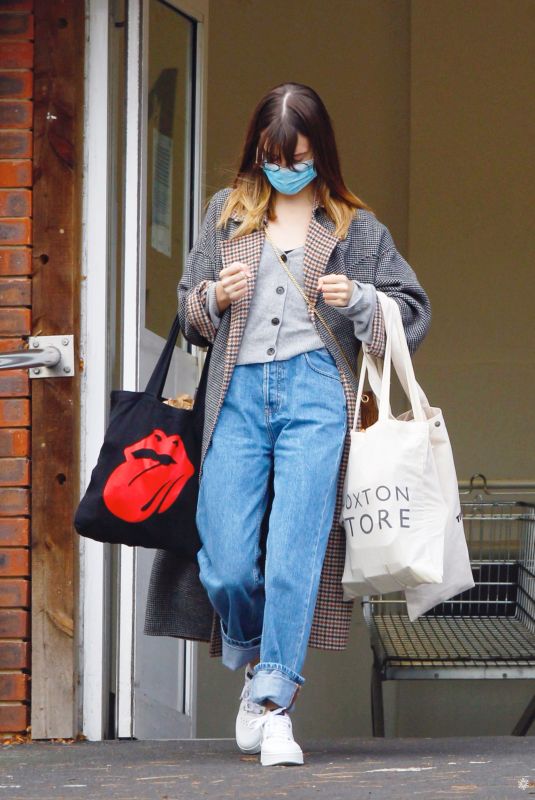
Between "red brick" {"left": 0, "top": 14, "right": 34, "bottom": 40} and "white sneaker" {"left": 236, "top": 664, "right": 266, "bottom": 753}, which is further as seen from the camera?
"red brick" {"left": 0, "top": 14, "right": 34, "bottom": 40}

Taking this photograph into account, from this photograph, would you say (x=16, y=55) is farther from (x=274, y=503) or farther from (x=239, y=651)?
(x=239, y=651)

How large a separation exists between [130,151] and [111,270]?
1.13 ft

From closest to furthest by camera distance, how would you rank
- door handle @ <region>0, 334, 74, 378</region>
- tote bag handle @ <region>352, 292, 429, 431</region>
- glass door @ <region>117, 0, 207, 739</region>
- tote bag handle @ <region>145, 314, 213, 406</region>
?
1. tote bag handle @ <region>352, 292, 429, 431</region>
2. tote bag handle @ <region>145, 314, 213, 406</region>
3. door handle @ <region>0, 334, 74, 378</region>
4. glass door @ <region>117, 0, 207, 739</region>

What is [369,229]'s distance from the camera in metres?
3.18

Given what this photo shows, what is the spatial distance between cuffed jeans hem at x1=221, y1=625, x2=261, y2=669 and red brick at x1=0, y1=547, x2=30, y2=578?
706 mm

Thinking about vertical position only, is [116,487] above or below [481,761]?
above

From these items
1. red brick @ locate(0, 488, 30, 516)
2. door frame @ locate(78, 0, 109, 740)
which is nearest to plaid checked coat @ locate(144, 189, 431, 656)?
door frame @ locate(78, 0, 109, 740)

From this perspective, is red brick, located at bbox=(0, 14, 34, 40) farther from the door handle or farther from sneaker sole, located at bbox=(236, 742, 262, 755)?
sneaker sole, located at bbox=(236, 742, 262, 755)

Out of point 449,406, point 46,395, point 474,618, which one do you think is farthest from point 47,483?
point 449,406

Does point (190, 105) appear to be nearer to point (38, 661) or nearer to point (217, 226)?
point (217, 226)

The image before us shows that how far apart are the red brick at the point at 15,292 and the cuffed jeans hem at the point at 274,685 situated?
1255mm

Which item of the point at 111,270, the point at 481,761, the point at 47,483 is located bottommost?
the point at 481,761

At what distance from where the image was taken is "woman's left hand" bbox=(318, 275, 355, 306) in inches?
114

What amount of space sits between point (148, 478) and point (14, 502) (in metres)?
0.63
